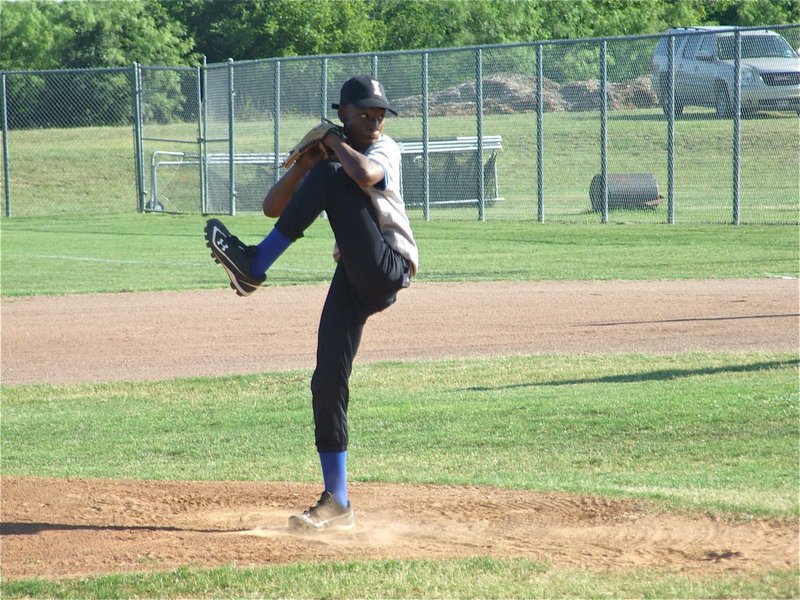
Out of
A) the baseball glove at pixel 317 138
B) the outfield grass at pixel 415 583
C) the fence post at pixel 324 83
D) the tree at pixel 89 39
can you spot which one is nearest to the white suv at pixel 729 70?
the fence post at pixel 324 83

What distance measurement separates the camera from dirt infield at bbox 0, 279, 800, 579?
4684mm

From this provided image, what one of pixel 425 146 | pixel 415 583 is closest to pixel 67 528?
pixel 415 583

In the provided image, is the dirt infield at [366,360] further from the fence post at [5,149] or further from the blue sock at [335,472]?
the fence post at [5,149]

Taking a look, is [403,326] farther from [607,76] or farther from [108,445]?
[607,76]

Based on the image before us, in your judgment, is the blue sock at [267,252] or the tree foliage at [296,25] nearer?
the blue sock at [267,252]

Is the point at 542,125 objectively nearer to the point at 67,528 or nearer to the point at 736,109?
the point at 736,109

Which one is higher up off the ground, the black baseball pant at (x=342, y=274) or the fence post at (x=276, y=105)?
the fence post at (x=276, y=105)

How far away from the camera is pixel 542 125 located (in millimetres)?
21656

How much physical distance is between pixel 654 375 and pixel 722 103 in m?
13.0

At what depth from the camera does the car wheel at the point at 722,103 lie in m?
20.4

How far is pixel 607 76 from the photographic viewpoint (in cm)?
2200

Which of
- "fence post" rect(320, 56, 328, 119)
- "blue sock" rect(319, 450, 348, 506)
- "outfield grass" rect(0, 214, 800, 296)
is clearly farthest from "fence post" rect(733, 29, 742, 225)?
"blue sock" rect(319, 450, 348, 506)

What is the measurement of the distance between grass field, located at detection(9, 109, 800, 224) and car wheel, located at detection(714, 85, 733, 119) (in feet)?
1.05

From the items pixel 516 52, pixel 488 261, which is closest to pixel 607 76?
pixel 516 52
